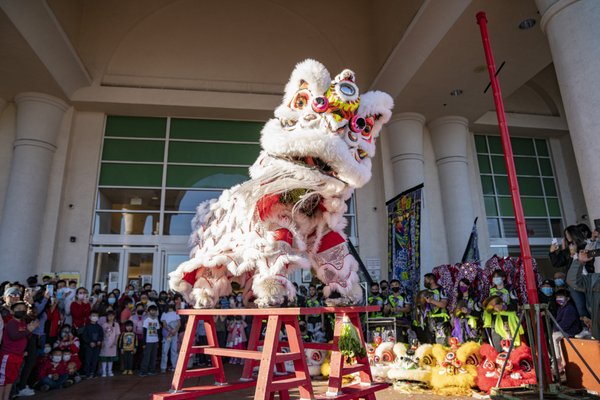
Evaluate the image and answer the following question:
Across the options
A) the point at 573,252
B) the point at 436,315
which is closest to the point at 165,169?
the point at 436,315

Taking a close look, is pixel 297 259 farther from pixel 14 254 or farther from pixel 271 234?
pixel 14 254

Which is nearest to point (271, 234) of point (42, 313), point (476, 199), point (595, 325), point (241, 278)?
point (241, 278)

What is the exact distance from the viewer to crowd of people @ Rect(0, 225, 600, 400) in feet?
12.4

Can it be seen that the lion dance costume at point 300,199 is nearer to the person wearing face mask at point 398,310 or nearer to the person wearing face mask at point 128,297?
the person wearing face mask at point 398,310

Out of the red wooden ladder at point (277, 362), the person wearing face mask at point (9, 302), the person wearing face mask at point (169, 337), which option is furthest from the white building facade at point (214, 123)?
the red wooden ladder at point (277, 362)

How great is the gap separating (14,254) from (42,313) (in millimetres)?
2891

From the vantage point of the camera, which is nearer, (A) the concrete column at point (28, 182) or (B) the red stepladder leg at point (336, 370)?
(B) the red stepladder leg at point (336, 370)

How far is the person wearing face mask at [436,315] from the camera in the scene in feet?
17.6

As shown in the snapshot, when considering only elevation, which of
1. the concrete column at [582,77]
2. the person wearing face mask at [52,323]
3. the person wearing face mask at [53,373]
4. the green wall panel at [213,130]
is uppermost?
the green wall panel at [213,130]

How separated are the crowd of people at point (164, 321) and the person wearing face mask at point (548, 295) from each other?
0.01m

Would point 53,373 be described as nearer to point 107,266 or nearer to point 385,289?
point 107,266

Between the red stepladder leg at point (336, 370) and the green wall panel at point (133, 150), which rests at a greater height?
the green wall panel at point (133, 150)

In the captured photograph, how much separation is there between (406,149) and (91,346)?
6.90 meters

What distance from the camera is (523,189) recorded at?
10289 millimetres
